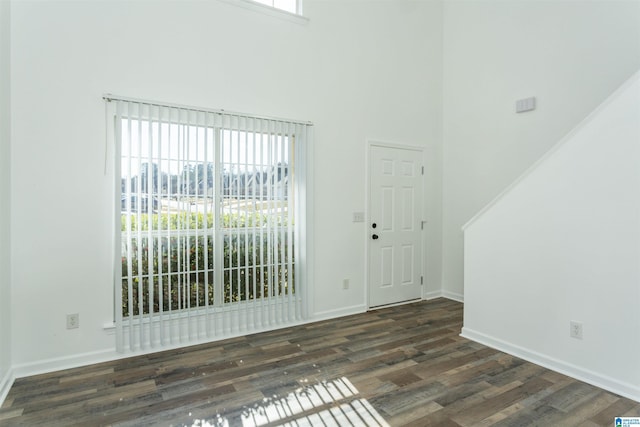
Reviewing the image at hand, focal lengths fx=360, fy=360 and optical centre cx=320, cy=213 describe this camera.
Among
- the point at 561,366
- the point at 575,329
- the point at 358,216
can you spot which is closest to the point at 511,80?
the point at 358,216

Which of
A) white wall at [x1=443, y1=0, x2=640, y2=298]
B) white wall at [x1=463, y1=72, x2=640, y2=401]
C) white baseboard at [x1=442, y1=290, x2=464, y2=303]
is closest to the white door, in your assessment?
white baseboard at [x1=442, y1=290, x2=464, y2=303]

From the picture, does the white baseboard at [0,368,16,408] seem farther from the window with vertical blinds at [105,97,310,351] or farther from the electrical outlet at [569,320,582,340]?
the electrical outlet at [569,320,582,340]

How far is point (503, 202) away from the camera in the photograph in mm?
3332

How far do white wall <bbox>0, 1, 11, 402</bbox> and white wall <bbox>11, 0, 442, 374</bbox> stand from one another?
0.06 meters

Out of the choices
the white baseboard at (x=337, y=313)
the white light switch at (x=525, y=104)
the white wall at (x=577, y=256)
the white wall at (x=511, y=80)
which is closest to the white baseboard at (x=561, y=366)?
the white wall at (x=577, y=256)

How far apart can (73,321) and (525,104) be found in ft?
16.8

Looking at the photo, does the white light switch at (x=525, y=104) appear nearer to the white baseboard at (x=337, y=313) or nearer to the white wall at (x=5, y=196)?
the white baseboard at (x=337, y=313)

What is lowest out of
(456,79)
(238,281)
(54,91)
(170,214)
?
(238,281)

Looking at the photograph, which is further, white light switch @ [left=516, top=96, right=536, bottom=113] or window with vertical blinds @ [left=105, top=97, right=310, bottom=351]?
white light switch @ [left=516, top=96, right=536, bottom=113]

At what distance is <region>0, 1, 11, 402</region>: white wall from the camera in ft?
8.41

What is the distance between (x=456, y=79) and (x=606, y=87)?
184cm

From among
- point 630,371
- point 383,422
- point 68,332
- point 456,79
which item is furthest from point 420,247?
point 68,332

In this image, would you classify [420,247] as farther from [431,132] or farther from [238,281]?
[238,281]

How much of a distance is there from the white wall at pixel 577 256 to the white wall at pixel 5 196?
3.95 m
